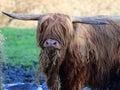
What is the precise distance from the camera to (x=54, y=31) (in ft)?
28.7

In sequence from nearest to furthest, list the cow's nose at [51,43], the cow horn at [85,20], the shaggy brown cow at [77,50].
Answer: the cow's nose at [51,43]
the shaggy brown cow at [77,50]
the cow horn at [85,20]

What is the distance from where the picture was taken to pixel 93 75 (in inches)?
381

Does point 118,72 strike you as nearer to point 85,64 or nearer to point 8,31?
point 85,64

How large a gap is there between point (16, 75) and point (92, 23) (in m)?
4.11

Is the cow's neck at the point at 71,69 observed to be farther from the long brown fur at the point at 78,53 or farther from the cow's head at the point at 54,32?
the cow's head at the point at 54,32

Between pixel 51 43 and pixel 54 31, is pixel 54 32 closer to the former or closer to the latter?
pixel 54 31

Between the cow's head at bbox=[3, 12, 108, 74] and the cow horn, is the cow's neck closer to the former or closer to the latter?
the cow's head at bbox=[3, 12, 108, 74]

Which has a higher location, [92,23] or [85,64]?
[92,23]

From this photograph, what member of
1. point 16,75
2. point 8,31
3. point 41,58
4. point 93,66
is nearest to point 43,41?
point 41,58

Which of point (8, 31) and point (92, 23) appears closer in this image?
point (92, 23)

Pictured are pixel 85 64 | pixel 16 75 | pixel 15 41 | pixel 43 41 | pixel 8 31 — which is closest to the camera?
pixel 43 41

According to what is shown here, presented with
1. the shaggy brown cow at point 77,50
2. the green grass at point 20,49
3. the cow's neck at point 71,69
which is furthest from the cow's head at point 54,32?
the green grass at point 20,49

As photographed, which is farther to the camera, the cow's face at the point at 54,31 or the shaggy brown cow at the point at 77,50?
the shaggy brown cow at the point at 77,50

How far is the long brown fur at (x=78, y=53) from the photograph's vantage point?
29.1 ft
